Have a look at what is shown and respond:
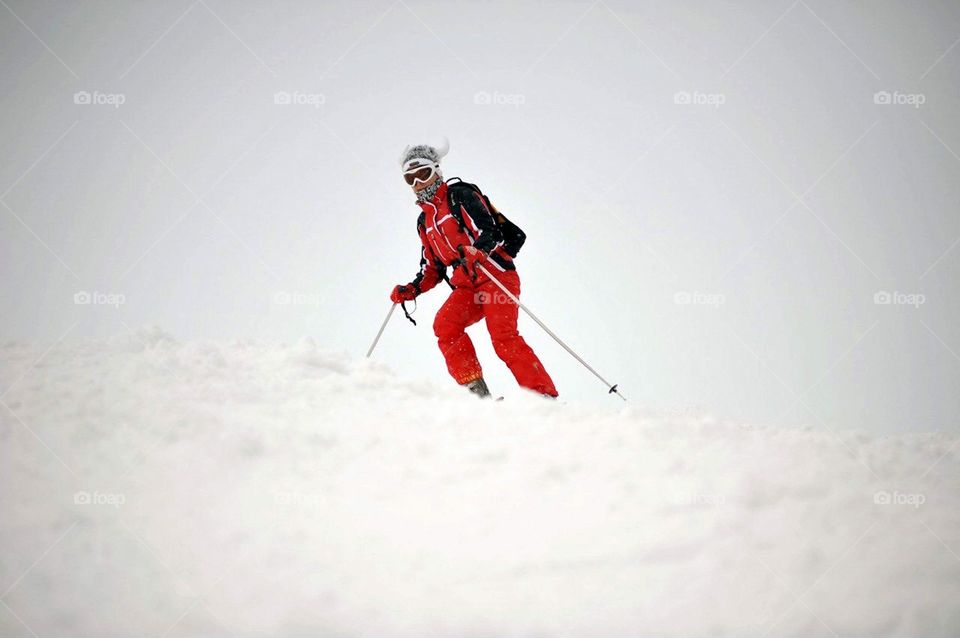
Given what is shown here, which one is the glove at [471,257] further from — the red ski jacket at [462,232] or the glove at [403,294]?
the glove at [403,294]

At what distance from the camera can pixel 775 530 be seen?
2.92 meters

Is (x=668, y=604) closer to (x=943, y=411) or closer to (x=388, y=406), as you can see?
(x=388, y=406)

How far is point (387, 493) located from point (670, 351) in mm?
166630

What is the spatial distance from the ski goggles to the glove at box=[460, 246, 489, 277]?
921mm

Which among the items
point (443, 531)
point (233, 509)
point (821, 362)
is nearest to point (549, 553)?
point (443, 531)

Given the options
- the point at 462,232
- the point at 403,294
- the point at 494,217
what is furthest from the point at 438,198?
the point at 403,294

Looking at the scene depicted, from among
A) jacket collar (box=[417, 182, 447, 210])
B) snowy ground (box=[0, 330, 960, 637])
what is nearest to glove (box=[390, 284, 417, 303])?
jacket collar (box=[417, 182, 447, 210])

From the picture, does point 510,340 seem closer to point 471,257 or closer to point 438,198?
point 471,257

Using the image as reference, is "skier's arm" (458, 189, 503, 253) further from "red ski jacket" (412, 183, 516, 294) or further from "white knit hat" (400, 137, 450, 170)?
"white knit hat" (400, 137, 450, 170)

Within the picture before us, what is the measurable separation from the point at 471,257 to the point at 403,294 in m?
1.12

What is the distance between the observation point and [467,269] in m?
6.33

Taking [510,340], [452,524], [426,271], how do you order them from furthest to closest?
[426,271] < [510,340] < [452,524]

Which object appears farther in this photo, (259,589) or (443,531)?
(443,531)

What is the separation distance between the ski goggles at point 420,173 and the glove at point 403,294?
113 centimetres
